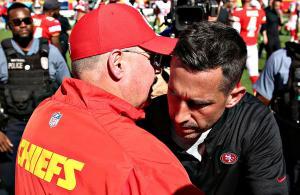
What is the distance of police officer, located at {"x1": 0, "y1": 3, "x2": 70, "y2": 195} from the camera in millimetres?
4805

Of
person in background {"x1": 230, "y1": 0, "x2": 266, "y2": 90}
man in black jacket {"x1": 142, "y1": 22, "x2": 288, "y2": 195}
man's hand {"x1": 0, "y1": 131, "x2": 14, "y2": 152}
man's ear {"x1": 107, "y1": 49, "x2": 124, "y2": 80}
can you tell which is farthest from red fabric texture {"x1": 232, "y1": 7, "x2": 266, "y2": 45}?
man's ear {"x1": 107, "y1": 49, "x2": 124, "y2": 80}

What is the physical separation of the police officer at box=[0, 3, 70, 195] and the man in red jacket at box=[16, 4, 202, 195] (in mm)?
2972

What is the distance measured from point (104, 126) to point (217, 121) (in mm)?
716

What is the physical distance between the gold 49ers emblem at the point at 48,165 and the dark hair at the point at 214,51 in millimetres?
648

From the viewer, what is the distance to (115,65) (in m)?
1.89

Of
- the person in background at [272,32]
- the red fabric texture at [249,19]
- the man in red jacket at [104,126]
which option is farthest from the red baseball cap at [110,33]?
the person in background at [272,32]

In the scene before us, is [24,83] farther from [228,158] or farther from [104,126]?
[104,126]

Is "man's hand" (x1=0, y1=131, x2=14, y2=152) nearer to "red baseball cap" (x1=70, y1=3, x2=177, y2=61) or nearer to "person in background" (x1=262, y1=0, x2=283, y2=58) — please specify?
"red baseball cap" (x1=70, y1=3, x2=177, y2=61)

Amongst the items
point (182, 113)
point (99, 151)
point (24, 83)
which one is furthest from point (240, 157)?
point (24, 83)

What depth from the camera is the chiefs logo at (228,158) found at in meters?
2.18

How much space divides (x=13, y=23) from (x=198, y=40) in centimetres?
387

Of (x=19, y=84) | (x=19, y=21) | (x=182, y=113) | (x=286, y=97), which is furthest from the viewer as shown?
(x=19, y=21)

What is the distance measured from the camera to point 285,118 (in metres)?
4.07

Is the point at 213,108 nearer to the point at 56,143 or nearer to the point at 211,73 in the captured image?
the point at 211,73
